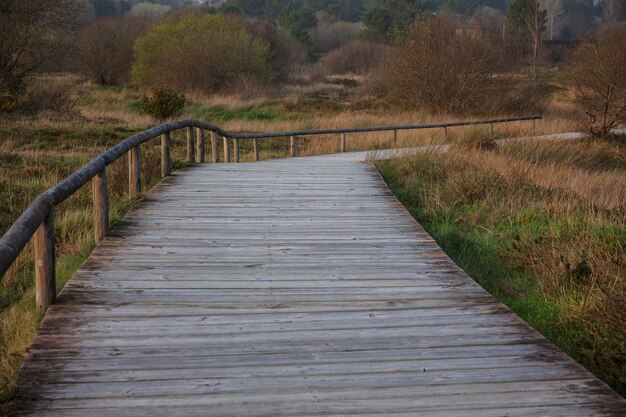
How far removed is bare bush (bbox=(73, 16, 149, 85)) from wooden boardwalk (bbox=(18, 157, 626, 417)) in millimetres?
42679

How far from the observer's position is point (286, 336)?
13.5 ft

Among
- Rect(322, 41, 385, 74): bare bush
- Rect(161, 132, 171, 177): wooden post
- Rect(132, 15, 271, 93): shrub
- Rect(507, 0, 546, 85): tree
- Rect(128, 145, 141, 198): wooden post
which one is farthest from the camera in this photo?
Rect(322, 41, 385, 74): bare bush

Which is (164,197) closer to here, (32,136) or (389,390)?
(389,390)

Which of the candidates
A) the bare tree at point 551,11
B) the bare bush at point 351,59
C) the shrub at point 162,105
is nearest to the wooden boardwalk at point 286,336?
the shrub at point 162,105

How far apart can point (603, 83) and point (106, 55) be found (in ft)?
106

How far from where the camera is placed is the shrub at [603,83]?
78.4ft

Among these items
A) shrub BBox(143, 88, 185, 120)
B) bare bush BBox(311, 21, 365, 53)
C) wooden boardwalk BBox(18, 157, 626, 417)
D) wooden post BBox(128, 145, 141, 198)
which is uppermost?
bare bush BBox(311, 21, 365, 53)

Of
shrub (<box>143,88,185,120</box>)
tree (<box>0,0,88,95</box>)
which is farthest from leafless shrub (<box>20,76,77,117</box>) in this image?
shrub (<box>143,88,185,120</box>)

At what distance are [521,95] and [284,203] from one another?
1073 inches

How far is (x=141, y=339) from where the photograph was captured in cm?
404

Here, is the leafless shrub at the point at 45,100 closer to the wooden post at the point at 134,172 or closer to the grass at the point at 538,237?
the grass at the point at 538,237

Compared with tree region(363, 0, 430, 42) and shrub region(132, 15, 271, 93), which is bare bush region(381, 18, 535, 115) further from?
tree region(363, 0, 430, 42)

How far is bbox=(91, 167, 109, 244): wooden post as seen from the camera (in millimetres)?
6234

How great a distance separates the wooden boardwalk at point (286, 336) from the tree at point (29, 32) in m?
22.5
